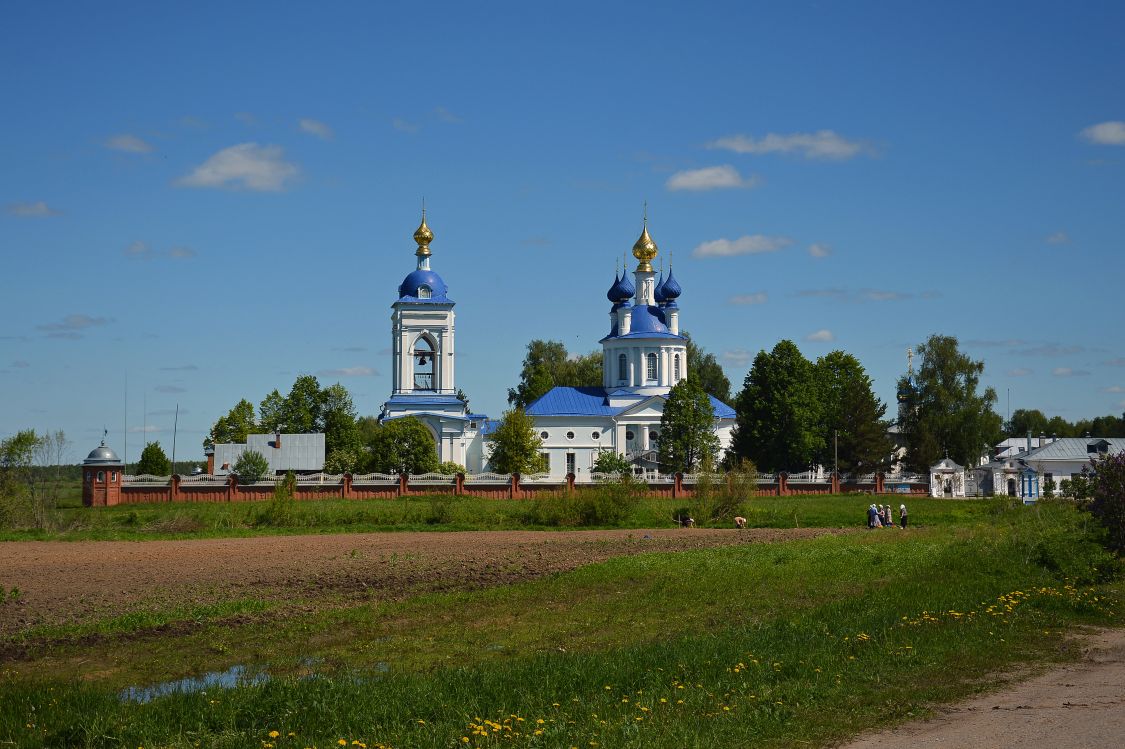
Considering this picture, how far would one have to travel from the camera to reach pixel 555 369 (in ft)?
353

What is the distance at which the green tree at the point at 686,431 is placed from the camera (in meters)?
70.1

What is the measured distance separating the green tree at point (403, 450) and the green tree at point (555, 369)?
35.3 m

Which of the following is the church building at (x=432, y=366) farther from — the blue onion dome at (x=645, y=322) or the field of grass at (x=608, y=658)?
the field of grass at (x=608, y=658)

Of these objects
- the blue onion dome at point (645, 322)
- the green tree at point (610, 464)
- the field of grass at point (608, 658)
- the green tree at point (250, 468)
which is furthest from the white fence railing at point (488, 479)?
the field of grass at point (608, 658)

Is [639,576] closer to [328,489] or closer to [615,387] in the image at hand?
[328,489]

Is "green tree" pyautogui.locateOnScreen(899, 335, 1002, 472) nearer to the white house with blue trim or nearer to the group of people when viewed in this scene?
the white house with blue trim

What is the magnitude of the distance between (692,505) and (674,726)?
112 ft

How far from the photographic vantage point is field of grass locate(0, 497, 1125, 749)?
463 inches

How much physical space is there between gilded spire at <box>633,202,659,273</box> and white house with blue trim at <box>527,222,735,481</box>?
67 mm

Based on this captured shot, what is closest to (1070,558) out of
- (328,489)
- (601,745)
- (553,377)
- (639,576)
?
(639,576)

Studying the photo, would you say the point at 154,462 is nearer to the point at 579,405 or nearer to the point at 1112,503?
the point at 579,405

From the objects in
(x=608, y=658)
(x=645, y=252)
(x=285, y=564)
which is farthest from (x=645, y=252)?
(x=608, y=658)

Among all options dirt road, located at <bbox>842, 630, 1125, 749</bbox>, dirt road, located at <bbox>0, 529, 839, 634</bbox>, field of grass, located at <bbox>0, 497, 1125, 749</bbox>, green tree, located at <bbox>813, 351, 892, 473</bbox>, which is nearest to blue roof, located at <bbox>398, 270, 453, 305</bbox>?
green tree, located at <bbox>813, 351, 892, 473</bbox>

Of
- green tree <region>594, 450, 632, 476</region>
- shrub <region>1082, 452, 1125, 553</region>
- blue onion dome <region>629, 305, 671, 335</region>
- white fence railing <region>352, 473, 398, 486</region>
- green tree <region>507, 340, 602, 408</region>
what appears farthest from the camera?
green tree <region>507, 340, 602, 408</region>
